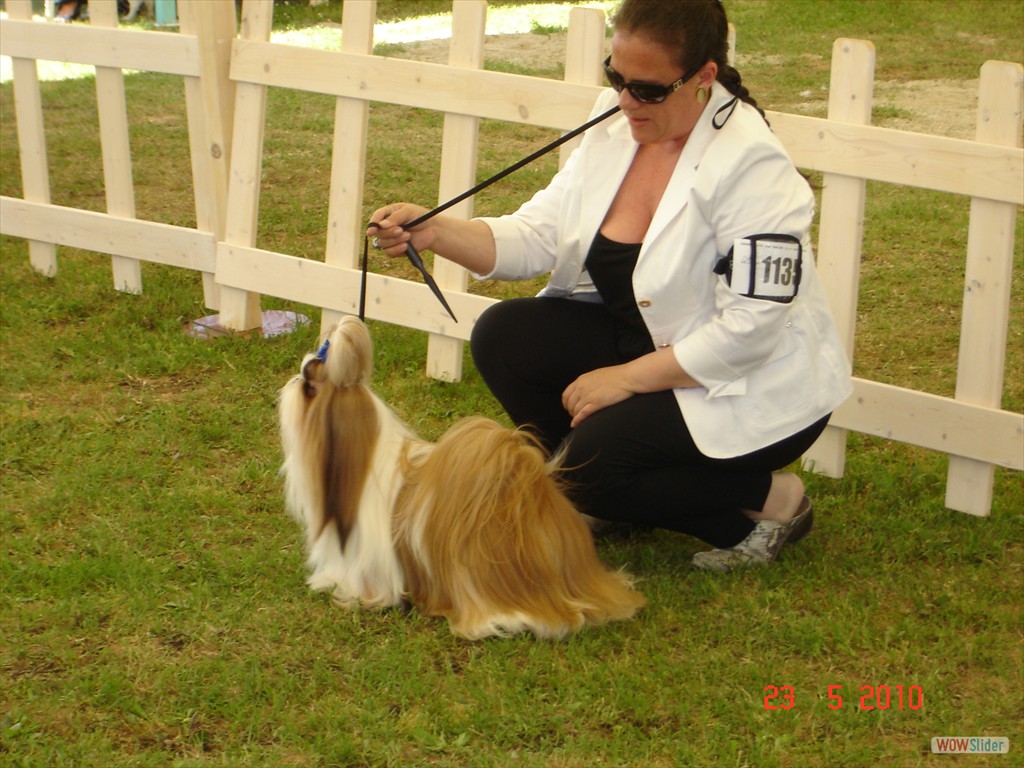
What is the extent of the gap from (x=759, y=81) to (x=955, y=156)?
19.9ft

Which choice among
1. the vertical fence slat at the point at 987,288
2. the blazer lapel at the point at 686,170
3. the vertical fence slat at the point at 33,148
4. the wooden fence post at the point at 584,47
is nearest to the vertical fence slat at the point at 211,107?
the vertical fence slat at the point at 33,148

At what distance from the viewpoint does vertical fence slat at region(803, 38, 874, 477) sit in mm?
3627

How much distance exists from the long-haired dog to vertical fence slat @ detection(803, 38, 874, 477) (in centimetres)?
116

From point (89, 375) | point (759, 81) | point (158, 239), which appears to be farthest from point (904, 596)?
point (759, 81)

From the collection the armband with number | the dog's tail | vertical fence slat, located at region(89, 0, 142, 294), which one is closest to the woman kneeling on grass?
the armband with number

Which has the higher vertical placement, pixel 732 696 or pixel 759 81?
pixel 759 81

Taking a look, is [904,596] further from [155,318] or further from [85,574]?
[155,318]

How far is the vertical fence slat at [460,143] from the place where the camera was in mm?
4273

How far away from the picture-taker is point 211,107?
4.91 meters

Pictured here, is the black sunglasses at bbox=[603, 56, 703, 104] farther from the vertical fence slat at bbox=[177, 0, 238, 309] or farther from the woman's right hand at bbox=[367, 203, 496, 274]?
the vertical fence slat at bbox=[177, 0, 238, 309]

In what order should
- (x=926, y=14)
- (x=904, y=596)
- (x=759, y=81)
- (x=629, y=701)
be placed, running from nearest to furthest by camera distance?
(x=629, y=701), (x=904, y=596), (x=759, y=81), (x=926, y=14)

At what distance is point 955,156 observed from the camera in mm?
3510

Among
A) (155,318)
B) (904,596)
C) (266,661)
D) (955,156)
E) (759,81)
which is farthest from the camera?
(759,81)

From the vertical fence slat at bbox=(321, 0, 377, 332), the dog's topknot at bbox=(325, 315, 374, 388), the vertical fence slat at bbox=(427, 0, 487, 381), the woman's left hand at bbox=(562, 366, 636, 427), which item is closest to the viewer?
the dog's topknot at bbox=(325, 315, 374, 388)
